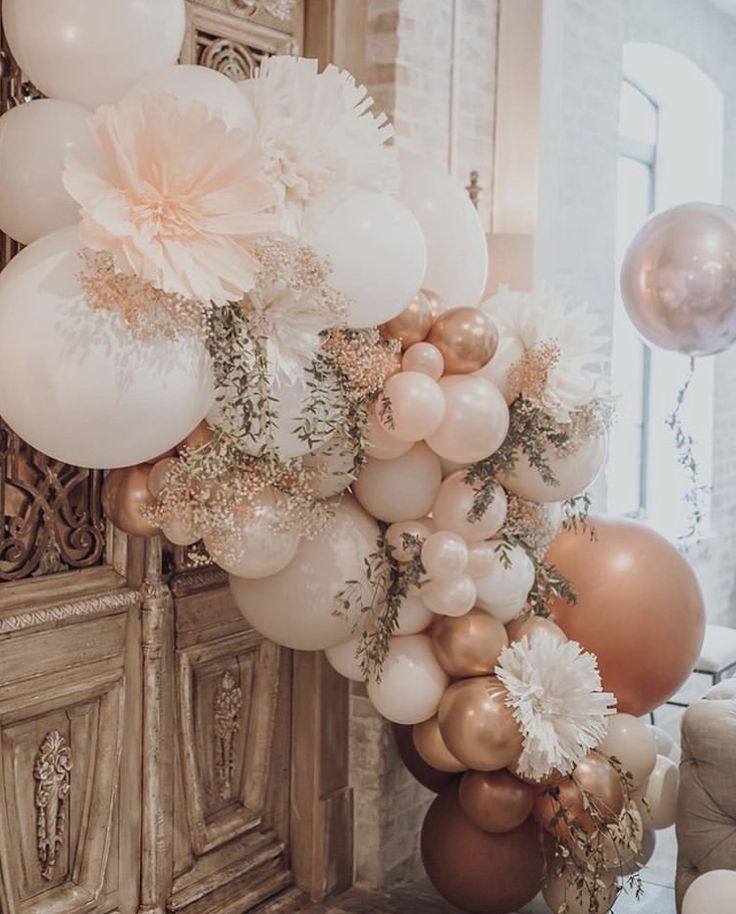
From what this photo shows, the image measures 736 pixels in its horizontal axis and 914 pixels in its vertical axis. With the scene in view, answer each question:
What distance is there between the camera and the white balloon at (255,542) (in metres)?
2.40

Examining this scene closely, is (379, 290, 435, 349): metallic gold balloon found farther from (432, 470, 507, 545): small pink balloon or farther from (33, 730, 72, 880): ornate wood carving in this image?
(33, 730, 72, 880): ornate wood carving

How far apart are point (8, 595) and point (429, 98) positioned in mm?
1846

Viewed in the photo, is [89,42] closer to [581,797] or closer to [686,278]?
[581,797]

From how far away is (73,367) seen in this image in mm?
1980

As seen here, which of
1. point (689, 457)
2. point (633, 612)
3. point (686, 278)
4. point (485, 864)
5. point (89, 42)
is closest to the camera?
point (89, 42)

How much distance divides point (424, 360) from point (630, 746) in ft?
3.75

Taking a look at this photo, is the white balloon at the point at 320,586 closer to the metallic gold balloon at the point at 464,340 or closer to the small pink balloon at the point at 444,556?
the small pink balloon at the point at 444,556

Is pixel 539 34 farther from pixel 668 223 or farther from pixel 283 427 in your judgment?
pixel 283 427

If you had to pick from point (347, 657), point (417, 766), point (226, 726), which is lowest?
point (417, 766)

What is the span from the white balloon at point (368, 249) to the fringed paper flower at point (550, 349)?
16.7 inches

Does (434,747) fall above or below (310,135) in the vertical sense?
below

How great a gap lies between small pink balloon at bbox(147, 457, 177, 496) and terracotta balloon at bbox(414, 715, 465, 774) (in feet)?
3.04

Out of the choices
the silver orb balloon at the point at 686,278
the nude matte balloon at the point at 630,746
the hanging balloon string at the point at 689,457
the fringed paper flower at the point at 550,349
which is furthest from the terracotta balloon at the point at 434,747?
the hanging balloon string at the point at 689,457

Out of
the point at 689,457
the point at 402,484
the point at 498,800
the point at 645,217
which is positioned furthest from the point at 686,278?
the point at 645,217
